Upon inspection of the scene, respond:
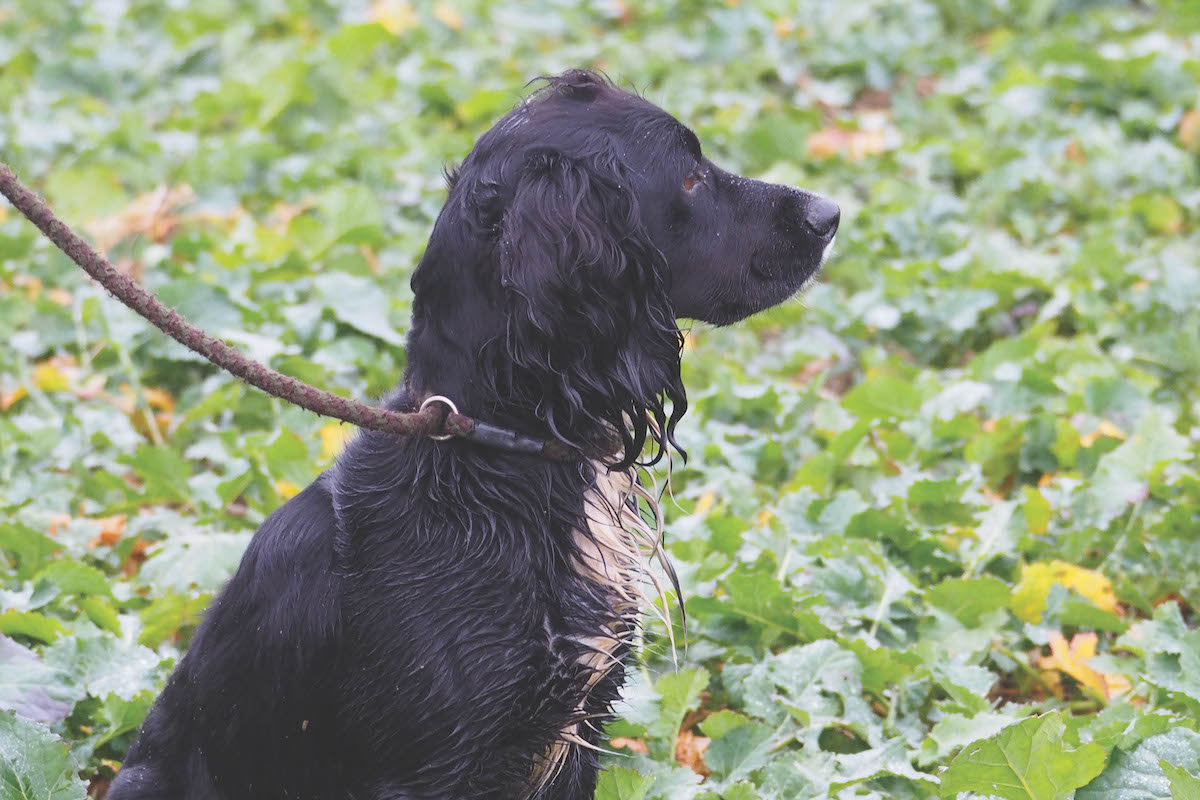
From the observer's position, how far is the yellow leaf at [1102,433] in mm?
4260

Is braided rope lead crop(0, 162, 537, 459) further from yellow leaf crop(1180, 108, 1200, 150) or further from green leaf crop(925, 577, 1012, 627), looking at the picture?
yellow leaf crop(1180, 108, 1200, 150)

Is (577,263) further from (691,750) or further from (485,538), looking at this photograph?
(691,750)

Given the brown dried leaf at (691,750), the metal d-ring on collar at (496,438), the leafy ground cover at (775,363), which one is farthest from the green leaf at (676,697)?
the metal d-ring on collar at (496,438)

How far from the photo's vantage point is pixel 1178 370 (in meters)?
4.89

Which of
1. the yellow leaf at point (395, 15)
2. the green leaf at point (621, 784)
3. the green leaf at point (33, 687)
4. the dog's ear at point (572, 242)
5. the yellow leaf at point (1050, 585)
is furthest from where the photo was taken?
the yellow leaf at point (395, 15)

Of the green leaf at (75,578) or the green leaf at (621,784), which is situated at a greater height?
the green leaf at (75,578)

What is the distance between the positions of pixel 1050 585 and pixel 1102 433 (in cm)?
82

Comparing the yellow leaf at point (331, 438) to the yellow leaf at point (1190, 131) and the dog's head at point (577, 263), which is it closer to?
the dog's head at point (577, 263)

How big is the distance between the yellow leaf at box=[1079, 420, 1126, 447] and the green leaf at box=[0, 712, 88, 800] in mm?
3005

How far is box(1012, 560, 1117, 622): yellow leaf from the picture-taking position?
365 centimetres

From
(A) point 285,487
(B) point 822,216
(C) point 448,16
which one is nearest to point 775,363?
(A) point 285,487

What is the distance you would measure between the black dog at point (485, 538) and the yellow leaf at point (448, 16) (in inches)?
227

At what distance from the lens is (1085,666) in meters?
3.41

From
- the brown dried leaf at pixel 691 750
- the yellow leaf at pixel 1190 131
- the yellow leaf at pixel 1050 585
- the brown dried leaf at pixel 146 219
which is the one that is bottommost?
the brown dried leaf at pixel 691 750
